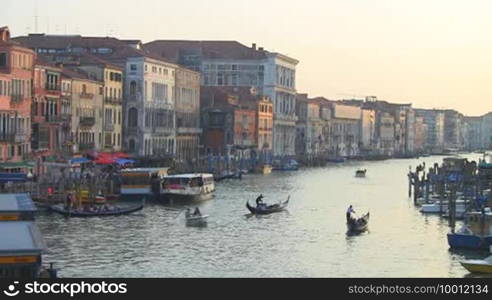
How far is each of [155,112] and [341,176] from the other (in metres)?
13.2

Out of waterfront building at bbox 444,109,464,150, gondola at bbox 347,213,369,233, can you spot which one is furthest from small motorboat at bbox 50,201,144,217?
waterfront building at bbox 444,109,464,150

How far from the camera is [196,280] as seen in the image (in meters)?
9.30

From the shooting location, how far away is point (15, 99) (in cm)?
3497

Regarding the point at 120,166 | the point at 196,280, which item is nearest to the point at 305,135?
the point at 120,166

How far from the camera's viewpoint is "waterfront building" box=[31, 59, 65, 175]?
3712 cm

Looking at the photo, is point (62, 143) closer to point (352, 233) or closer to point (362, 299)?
point (352, 233)

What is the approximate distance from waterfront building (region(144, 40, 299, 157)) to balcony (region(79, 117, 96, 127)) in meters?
24.3

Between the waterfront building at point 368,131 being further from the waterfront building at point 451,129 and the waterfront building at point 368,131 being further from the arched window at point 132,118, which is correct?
the arched window at point 132,118

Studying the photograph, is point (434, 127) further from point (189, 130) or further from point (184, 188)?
point (184, 188)

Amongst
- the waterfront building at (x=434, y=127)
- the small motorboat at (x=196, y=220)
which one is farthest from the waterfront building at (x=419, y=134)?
the small motorboat at (x=196, y=220)

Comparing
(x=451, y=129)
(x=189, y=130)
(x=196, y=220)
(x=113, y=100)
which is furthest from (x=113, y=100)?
(x=451, y=129)

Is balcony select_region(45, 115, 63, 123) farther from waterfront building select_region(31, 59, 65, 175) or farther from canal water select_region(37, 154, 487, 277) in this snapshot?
canal water select_region(37, 154, 487, 277)

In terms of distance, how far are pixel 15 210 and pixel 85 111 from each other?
91.8ft

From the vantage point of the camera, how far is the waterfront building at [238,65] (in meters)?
69.9
